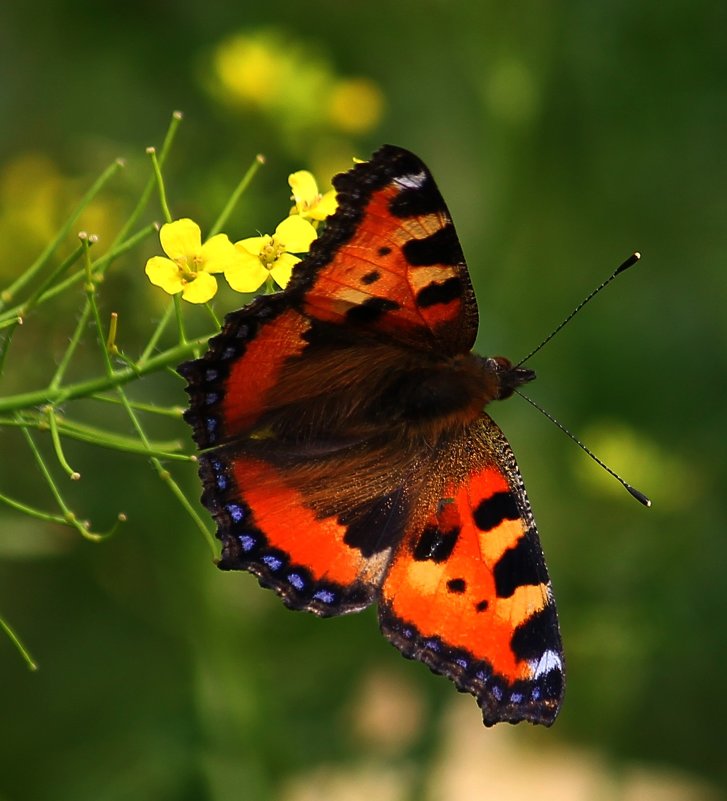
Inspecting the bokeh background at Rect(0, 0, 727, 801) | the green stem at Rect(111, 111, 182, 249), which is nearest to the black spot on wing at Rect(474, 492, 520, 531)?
the green stem at Rect(111, 111, 182, 249)

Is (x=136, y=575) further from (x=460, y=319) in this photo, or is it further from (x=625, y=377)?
(x=625, y=377)

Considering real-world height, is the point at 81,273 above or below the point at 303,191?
below

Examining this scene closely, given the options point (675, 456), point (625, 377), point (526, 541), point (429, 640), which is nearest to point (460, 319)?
point (526, 541)

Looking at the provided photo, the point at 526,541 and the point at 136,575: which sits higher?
the point at 526,541

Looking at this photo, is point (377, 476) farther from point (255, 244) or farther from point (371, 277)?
point (255, 244)

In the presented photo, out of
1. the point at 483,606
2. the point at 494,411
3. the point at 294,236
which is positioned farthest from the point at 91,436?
the point at 494,411

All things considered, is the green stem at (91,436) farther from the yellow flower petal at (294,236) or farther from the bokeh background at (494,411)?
the bokeh background at (494,411)

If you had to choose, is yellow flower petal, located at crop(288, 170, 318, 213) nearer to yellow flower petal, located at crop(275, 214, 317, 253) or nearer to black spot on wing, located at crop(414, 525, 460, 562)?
yellow flower petal, located at crop(275, 214, 317, 253)
